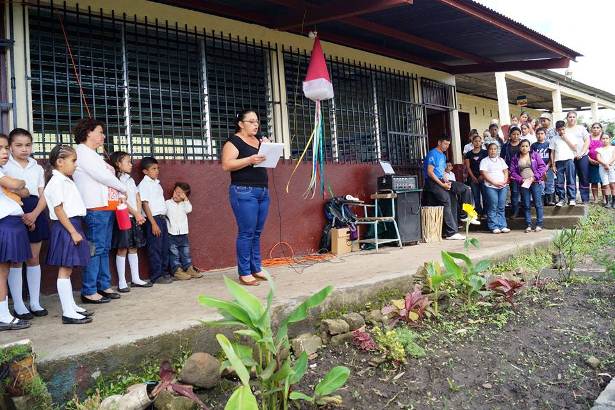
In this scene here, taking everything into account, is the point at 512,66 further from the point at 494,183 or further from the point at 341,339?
the point at 341,339

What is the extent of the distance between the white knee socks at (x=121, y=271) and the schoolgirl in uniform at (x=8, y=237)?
3.81ft

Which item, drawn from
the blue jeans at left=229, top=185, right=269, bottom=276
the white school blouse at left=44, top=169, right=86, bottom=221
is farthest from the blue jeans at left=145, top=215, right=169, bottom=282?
the white school blouse at left=44, top=169, right=86, bottom=221

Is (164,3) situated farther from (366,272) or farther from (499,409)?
(499,409)

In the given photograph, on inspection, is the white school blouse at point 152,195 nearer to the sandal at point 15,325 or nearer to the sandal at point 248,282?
the sandal at point 248,282

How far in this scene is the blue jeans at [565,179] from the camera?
27.2ft

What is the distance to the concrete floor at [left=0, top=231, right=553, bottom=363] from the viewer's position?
279cm

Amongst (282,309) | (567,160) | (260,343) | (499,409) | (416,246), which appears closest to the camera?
(260,343)

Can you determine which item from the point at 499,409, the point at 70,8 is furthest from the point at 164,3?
the point at 499,409

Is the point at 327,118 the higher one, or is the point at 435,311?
the point at 327,118

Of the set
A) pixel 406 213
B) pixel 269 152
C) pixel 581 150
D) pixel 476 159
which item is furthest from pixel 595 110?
pixel 269 152

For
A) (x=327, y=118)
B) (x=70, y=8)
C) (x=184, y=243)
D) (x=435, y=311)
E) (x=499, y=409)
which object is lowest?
(x=499, y=409)

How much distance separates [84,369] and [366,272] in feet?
9.26

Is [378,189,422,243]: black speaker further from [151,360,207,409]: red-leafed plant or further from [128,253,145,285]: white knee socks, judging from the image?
[151,360,207,409]: red-leafed plant

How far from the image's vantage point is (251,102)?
6492mm
